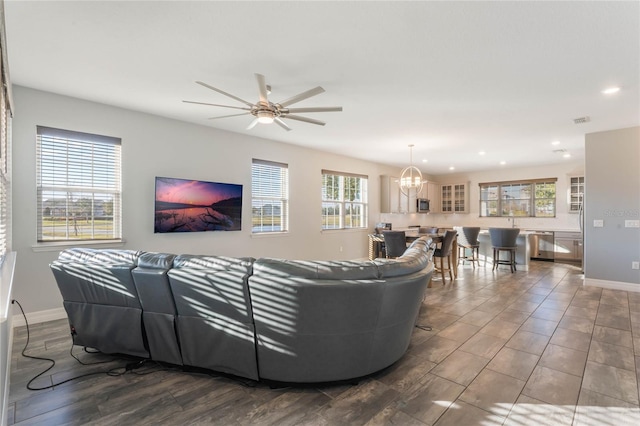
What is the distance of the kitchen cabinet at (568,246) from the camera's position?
24.7 ft

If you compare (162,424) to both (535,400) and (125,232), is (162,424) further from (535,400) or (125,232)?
(125,232)

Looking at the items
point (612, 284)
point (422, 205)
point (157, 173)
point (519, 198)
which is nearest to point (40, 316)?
point (157, 173)

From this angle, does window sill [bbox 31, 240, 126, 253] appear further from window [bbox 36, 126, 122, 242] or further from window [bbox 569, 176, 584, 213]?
window [bbox 569, 176, 584, 213]

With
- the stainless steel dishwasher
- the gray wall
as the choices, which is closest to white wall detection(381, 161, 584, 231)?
the stainless steel dishwasher

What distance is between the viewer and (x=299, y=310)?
199 cm

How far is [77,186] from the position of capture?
151 inches

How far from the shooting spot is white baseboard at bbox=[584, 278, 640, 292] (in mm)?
4831

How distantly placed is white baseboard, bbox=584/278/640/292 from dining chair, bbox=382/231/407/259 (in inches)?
126

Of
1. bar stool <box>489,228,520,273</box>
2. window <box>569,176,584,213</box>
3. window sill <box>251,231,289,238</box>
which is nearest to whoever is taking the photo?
window sill <box>251,231,289,238</box>

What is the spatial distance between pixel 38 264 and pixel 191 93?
2.69 metres

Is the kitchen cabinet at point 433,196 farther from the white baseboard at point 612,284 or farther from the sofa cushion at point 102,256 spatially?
the sofa cushion at point 102,256

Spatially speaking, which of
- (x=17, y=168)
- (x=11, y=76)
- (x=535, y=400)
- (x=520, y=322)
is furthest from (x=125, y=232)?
(x=520, y=322)

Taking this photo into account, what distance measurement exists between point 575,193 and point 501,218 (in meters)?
1.86

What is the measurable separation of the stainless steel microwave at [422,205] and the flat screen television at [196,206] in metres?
5.95
